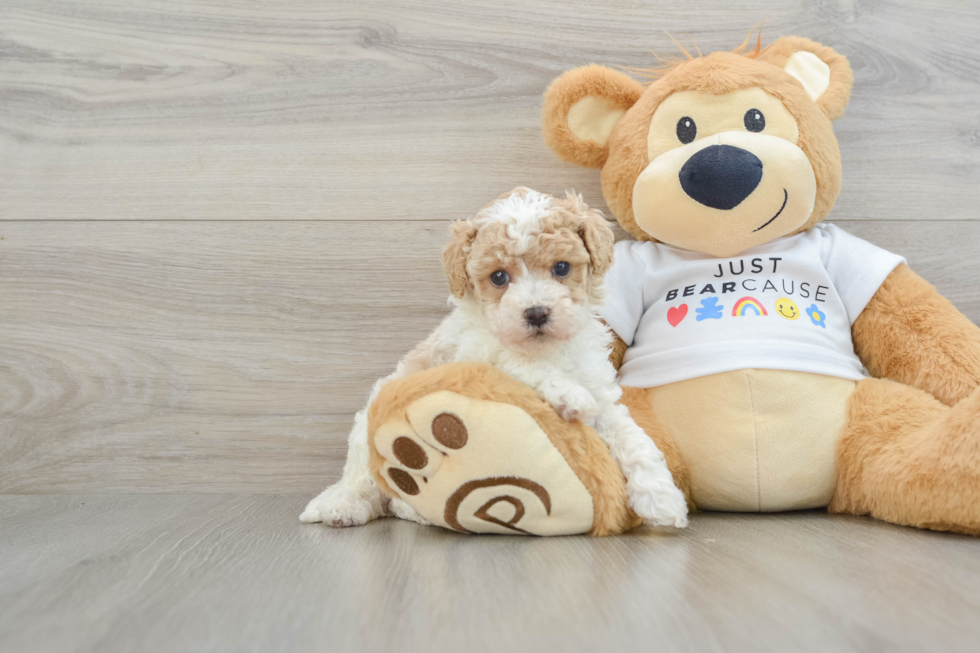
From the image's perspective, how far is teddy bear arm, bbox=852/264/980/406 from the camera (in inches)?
35.2

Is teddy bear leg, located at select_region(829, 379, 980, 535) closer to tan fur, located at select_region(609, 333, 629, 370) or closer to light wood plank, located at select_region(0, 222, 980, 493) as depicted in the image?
tan fur, located at select_region(609, 333, 629, 370)

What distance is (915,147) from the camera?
3.86 feet

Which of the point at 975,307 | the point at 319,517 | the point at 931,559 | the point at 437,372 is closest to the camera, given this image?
the point at 931,559

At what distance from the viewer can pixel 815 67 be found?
1.03 m

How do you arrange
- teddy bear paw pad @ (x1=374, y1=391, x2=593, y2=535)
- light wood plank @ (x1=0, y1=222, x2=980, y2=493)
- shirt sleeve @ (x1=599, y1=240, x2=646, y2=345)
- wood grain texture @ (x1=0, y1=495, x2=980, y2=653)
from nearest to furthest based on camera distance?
wood grain texture @ (x1=0, y1=495, x2=980, y2=653) < teddy bear paw pad @ (x1=374, y1=391, x2=593, y2=535) < shirt sleeve @ (x1=599, y1=240, x2=646, y2=345) < light wood plank @ (x1=0, y1=222, x2=980, y2=493)

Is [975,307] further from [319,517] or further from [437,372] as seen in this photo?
[319,517]

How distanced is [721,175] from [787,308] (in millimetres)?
211

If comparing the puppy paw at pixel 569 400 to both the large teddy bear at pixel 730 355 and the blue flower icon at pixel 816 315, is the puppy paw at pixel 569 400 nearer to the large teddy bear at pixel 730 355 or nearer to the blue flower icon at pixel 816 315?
the large teddy bear at pixel 730 355

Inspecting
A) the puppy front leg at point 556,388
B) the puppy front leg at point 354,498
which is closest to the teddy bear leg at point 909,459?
the puppy front leg at point 556,388

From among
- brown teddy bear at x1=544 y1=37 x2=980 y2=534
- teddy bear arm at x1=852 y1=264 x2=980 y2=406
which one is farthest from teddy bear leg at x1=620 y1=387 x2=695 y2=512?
teddy bear arm at x1=852 y1=264 x2=980 y2=406

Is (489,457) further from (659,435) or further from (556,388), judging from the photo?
(659,435)

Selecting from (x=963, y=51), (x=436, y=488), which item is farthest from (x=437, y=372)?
(x=963, y=51)

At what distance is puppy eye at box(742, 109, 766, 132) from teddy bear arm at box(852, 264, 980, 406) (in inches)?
11.7

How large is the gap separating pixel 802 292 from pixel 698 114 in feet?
0.97
